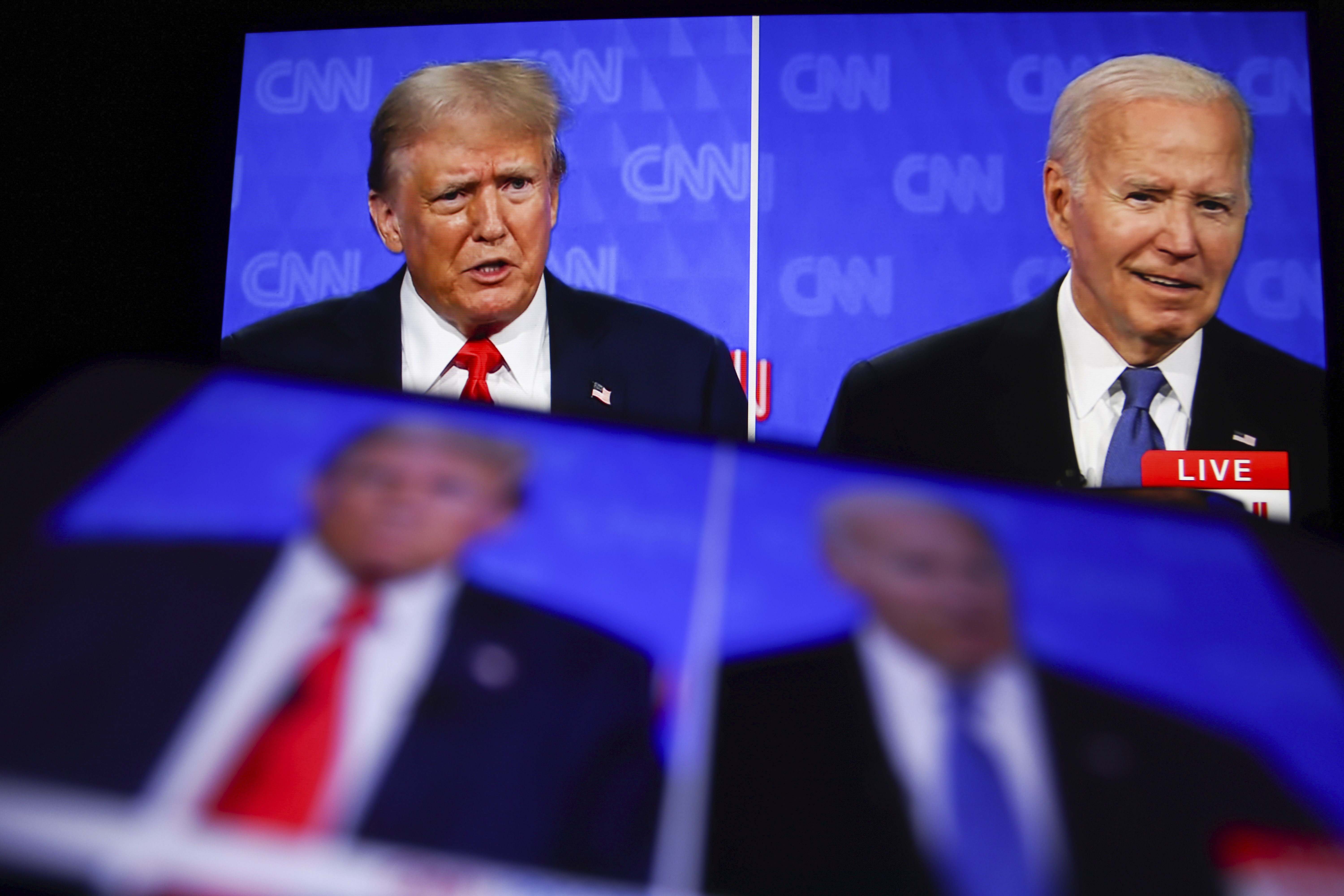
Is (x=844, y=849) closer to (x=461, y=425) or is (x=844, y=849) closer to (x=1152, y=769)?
(x=1152, y=769)

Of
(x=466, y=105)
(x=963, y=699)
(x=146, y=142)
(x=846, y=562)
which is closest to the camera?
(x=963, y=699)

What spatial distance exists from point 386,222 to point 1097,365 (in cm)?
162

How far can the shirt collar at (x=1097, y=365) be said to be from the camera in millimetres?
1950

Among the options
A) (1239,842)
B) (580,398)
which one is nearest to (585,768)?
(1239,842)

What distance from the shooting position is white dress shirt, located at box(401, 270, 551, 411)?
2.03m

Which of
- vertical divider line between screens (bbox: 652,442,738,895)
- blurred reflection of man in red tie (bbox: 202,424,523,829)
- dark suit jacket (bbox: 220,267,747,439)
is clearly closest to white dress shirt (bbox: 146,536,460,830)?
blurred reflection of man in red tie (bbox: 202,424,523,829)

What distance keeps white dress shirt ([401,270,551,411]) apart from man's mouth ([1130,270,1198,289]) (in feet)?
4.23

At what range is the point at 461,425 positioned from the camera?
99 cm

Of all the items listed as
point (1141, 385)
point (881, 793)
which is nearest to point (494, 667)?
point (881, 793)

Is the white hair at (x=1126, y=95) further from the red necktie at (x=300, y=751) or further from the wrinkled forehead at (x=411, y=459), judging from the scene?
the red necktie at (x=300, y=751)

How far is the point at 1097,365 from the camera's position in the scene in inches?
77.6

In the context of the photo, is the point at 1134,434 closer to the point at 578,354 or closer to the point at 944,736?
the point at 578,354

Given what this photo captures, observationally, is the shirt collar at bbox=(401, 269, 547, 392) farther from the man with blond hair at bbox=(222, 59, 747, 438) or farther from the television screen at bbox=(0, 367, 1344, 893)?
the television screen at bbox=(0, 367, 1344, 893)

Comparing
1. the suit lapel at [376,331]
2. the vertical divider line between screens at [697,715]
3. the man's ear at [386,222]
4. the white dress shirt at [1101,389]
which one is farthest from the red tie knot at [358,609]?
the white dress shirt at [1101,389]
